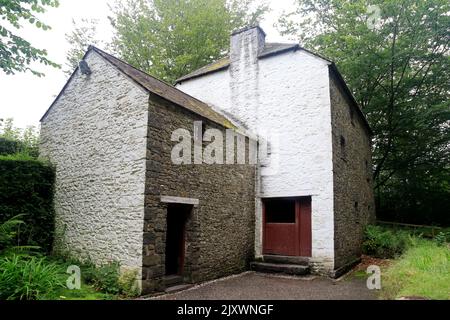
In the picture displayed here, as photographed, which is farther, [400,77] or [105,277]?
[400,77]

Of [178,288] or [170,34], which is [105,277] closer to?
[178,288]

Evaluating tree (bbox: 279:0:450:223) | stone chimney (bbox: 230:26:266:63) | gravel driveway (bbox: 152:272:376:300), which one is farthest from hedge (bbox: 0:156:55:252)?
tree (bbox: 279:0:450:223)

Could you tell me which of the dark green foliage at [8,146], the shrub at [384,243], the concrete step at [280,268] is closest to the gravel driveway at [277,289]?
the concrete step at [280,268]

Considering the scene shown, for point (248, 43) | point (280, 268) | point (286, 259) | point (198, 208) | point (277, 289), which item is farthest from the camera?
point (248, 43)

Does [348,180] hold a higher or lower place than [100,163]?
lower

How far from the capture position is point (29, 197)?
860 centimetres

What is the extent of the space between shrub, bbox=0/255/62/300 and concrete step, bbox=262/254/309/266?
6.71 metres

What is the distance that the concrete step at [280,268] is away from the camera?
378 inches

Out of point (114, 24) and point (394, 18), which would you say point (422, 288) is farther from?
point (114, 24)

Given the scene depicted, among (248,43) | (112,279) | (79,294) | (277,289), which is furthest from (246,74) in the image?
(79,294)

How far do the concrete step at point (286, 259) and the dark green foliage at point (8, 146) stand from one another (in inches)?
369

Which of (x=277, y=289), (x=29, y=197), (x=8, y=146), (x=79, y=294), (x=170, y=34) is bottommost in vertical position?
(x=277, y=289)

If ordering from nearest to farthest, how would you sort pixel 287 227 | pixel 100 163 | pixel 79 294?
pixel 79 294 → pixel 100 163 → pixel 287 227

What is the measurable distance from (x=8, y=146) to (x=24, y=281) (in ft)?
25.3
